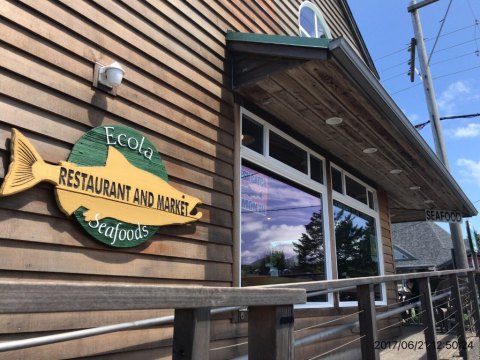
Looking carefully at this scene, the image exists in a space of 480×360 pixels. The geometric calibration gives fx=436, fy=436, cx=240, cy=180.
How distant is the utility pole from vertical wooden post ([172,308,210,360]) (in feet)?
27.4

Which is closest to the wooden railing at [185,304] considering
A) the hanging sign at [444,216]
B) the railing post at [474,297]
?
the railing post at [474,297]

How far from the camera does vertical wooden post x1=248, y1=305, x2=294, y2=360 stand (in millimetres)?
1600

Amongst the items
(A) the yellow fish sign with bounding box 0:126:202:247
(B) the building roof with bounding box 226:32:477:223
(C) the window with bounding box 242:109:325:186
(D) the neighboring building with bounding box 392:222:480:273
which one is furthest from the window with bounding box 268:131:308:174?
(D) the neighboring building with bounding box 392:222:480:273

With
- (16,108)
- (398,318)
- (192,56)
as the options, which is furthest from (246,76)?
(398,318)

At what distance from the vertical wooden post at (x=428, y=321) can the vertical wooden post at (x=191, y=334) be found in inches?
127

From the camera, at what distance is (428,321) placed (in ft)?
13.2

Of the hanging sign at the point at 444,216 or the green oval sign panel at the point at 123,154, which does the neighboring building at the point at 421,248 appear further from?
the green oval sign panel at the point at 123,154

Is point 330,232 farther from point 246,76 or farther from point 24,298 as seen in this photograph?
point 24,298

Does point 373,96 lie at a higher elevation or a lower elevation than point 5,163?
higher

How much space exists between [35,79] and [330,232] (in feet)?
13.2

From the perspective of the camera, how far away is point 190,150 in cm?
348

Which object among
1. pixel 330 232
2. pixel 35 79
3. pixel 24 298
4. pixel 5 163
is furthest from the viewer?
pixel 330 232

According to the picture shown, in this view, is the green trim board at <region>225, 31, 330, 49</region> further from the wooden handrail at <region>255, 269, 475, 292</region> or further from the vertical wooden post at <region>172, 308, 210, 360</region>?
the vertical wooden post at <region>172, 308, 210, 360</region>

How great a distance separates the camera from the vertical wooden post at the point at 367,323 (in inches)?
116
